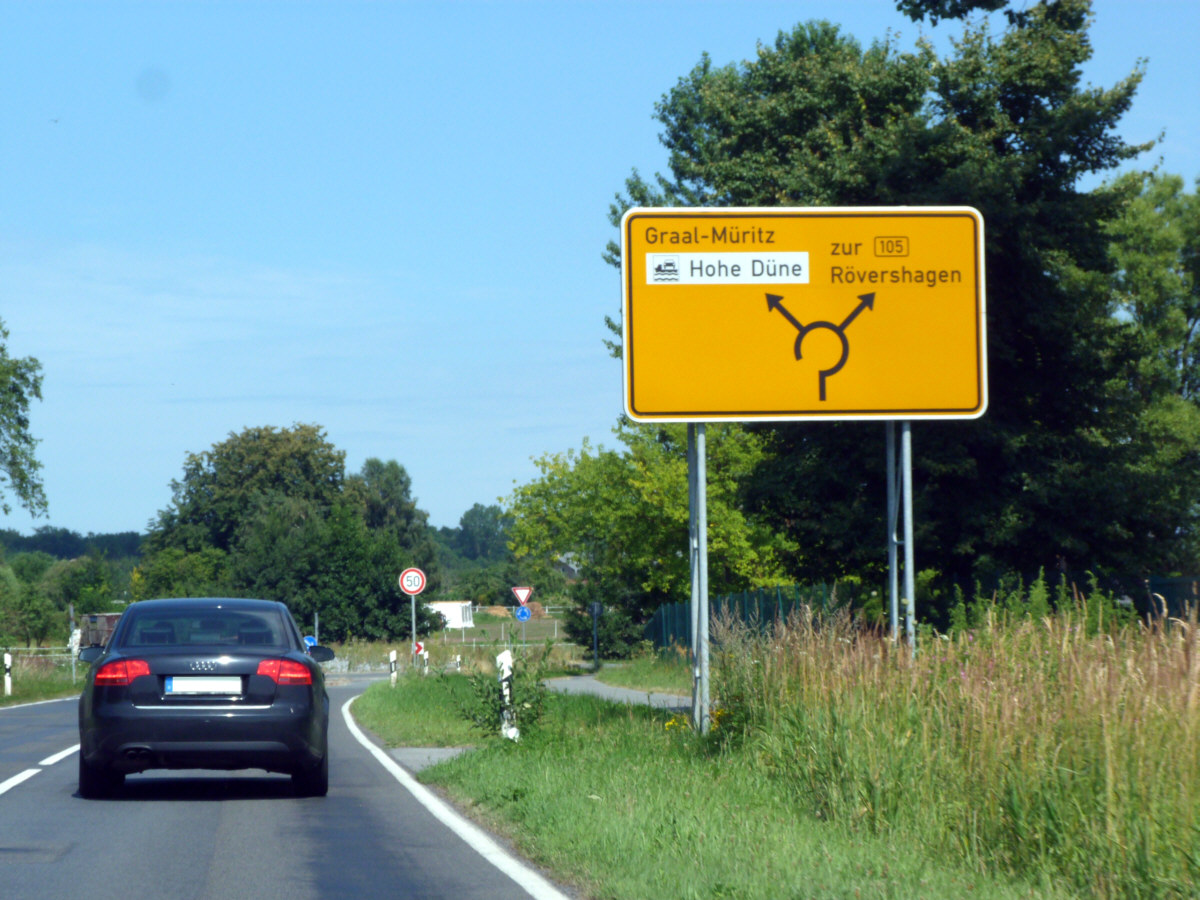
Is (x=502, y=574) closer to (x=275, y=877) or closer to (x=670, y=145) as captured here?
(x=670, y=145)

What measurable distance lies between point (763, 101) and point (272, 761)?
22.7 metres

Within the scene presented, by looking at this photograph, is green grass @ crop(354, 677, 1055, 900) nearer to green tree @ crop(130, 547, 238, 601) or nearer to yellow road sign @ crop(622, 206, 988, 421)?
yellow road sign @ crop(622, 206, 988, 421)

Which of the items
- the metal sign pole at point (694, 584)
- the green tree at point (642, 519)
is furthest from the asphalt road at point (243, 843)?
the green tree at point (642, 519)

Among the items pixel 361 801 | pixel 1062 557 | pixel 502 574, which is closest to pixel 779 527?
pixel 1062 557

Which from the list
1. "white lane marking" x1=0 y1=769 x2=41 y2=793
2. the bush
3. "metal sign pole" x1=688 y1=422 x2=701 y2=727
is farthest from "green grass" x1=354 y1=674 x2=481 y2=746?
"white lane marking" x1=0 y1=769 x2=41 y2=793

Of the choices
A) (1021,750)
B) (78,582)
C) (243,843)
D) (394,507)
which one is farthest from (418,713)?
(78,582)

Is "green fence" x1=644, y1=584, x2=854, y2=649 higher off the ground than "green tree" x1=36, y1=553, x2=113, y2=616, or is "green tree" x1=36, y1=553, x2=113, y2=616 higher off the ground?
"green fence" x1=644, y1=584, x2=854, y2=649

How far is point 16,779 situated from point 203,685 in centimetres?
352

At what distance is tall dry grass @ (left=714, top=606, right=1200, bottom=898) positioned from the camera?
668 centimetres

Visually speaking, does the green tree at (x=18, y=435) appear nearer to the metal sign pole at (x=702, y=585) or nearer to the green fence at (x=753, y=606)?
the green fence at (x=753, y=606)

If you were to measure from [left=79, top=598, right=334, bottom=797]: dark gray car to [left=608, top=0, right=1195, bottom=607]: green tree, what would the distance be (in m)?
15.6

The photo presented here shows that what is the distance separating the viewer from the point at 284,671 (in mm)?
11352

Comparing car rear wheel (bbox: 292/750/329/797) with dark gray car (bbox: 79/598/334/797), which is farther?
car rear wheel (bbox: 292/750/329/797)

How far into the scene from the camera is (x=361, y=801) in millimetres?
11617
